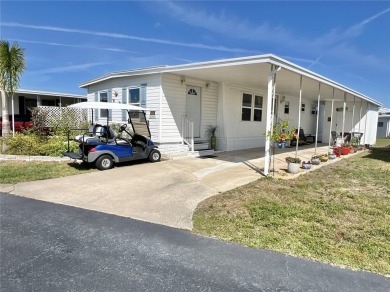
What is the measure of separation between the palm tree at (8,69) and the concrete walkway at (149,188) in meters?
5.31

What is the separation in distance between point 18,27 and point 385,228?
16110mm

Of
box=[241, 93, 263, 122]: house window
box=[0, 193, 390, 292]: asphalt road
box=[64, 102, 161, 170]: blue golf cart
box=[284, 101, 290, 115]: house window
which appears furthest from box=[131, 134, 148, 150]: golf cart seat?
box=[284, 101, 290, 115]: house window

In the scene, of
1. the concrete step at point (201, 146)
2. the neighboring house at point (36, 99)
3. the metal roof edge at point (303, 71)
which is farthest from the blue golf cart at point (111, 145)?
the neighboring house at point (36, 99)

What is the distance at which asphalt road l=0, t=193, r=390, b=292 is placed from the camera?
7.86 ft

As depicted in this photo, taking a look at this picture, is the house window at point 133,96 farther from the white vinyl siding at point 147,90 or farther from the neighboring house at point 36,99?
the neighboring house at point 36,99

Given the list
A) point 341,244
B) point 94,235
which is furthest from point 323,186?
point 94,235

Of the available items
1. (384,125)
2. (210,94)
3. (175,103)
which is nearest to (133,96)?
(175,103)

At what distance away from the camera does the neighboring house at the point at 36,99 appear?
758 inches

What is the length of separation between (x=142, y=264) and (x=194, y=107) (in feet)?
27.4

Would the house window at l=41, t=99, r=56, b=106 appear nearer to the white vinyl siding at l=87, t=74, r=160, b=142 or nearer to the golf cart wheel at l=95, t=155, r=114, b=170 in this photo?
the white vinyl siding at l=87, t=74, r=160, b=142

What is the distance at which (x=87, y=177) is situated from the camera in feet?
20.9

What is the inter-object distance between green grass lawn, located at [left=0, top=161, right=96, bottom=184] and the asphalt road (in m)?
2.83

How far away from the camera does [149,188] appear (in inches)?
220

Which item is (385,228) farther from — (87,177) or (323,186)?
(87,177)
